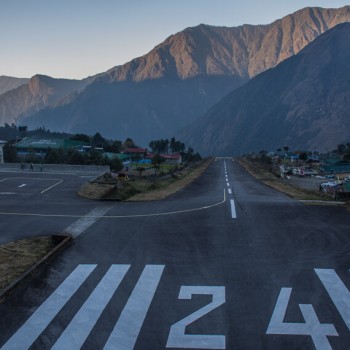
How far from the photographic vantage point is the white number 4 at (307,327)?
902 centimetres

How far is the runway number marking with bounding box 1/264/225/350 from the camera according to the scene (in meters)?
9.02

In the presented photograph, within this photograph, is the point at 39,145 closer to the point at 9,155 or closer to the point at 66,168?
the point at 9,155

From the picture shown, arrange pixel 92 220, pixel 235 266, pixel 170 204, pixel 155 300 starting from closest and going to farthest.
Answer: pixel 155 300 < pixel 235 266 < pixel 92 220 < pixel 170 204

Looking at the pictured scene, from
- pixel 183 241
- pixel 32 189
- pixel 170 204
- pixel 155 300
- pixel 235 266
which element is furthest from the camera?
pixel 32 189

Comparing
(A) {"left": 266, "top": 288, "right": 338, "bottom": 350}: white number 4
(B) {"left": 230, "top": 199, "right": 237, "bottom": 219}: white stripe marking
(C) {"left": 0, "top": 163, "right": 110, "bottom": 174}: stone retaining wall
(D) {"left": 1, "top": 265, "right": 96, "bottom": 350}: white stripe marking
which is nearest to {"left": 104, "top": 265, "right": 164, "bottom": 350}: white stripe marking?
(D) {"left": 1, "top": 265, "right": 96, "bottom": 350}: white stripe marking

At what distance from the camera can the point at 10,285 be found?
1162 cm

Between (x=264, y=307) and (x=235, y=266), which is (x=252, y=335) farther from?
(x=235, y=266)

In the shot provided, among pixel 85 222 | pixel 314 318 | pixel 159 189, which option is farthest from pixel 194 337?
pixel 159 189

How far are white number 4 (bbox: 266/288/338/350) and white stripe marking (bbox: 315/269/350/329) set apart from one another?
632mm

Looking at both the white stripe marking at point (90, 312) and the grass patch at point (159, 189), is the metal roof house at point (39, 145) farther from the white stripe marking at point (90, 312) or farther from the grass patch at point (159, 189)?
the white stripe marking at point (90, 312)

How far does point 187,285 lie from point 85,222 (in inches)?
391

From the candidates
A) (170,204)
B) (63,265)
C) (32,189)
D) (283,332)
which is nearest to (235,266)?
(283,332)

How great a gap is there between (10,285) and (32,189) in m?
25.2

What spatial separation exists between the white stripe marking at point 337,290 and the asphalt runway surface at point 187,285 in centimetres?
3
